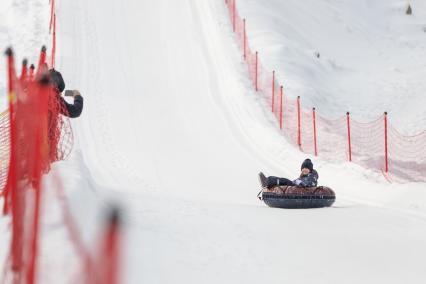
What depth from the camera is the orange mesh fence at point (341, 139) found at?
1447 centimetres

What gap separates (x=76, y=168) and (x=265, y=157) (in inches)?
294

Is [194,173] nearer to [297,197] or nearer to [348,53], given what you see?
[297,197]

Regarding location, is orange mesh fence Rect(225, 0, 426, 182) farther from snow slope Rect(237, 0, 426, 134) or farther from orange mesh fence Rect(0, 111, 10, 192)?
orange mesh fence Rect(0, 111, 10, 192)

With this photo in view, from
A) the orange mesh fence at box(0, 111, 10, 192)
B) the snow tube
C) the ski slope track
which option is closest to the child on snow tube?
the snow tube

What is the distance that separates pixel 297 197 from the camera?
9109 millimetres

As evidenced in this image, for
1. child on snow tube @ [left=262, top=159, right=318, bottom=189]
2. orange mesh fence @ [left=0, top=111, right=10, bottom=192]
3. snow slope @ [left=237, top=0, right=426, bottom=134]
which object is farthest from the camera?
snow slope @ [left=237, top=0, right=426, bottom=134]

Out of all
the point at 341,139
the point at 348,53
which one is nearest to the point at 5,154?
the point at 341,139

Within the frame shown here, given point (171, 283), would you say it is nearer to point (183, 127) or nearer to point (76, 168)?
point (76, 168)

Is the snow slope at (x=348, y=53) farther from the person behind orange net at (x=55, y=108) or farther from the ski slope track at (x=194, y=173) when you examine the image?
the person behind orange net at (x=55, y=108)

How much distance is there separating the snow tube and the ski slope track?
24 cm

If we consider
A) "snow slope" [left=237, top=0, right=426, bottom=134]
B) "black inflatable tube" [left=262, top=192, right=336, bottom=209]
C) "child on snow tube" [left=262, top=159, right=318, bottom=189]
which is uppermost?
"snow slope" [left=237, top=0, right=426, bottom=134]

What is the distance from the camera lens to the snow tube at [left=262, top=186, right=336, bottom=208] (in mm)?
9102

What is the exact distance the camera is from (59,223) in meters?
4.12

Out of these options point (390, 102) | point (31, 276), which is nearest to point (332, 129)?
point (390, 102)
